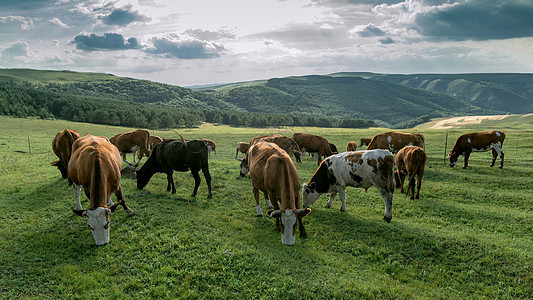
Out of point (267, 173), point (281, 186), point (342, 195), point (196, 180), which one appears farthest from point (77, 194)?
point (342, 195)

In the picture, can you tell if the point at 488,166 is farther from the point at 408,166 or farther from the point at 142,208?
the point at 142,208

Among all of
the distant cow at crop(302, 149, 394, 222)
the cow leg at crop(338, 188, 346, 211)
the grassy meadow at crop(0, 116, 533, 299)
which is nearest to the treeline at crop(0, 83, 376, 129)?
the grassy meadow at crop(0, 116, 533, 299)

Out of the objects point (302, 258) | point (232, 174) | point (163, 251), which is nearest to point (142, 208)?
point (163, 251)

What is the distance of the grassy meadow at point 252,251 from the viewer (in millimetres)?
7141

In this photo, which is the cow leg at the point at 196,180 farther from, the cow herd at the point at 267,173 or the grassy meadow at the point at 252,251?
the grassy meadow at the point at 252,251

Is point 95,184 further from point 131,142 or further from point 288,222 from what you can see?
point 131,142

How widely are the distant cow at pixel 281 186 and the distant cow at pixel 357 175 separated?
2.56 meters

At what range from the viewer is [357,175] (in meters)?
11.7

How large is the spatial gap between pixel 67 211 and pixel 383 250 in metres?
12.7

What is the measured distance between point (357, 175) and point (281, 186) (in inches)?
160

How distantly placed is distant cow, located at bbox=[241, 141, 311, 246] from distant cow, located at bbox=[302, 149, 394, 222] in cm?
256

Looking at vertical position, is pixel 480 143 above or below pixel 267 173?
below

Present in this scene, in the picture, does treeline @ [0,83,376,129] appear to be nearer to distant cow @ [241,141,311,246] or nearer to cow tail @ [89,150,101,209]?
cow tail @ [89,150,101,209]

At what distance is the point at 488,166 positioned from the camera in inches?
939
